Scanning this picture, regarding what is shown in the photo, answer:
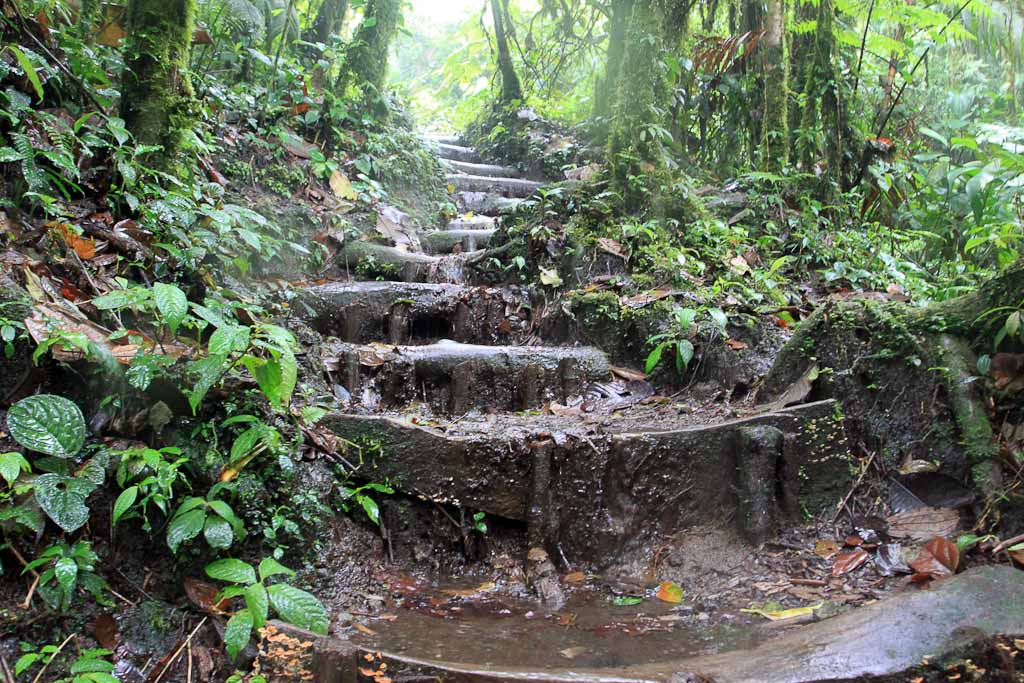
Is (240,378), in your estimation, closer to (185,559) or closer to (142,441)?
(142,441)

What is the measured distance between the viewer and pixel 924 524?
2.89 meters

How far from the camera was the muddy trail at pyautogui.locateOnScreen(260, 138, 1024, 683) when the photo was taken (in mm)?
2152

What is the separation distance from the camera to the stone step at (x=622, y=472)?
315cm

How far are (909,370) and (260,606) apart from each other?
3.02 metres

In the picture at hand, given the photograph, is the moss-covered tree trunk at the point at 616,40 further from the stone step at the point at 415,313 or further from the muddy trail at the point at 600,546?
the muddy trail at the point at 600,546

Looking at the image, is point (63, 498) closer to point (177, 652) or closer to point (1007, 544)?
point (177, 652)

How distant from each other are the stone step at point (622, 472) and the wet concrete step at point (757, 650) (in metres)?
0.73

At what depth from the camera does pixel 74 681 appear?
1.97 m

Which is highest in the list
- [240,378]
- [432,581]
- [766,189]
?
[766,189]

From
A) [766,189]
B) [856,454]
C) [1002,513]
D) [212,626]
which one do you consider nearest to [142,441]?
[212,626]

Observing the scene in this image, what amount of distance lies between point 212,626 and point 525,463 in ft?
4.82

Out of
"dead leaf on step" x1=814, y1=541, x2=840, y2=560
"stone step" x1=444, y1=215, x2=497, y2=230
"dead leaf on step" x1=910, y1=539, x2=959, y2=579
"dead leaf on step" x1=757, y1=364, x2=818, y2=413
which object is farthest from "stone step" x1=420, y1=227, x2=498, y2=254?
"dead leaf on step" x1=910, y1=539, x2=959, y2=579

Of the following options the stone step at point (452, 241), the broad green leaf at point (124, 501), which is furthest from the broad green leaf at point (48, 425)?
the stone step at point (452, 241)

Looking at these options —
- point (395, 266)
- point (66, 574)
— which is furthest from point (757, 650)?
point (395, 266)
